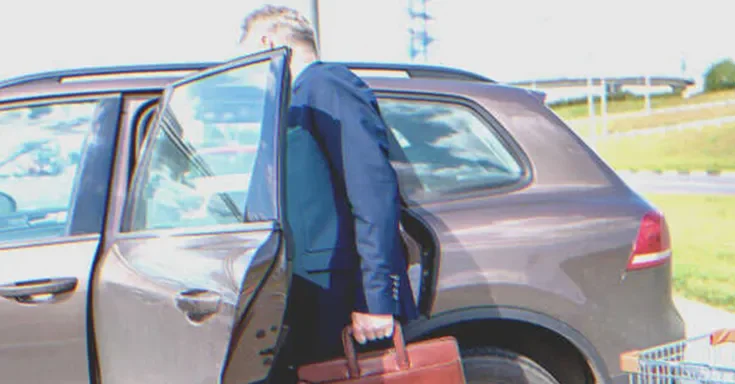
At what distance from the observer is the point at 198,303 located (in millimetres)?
2174

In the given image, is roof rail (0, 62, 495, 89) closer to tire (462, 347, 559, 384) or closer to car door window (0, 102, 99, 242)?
car door window (0, 102, 99, 242)

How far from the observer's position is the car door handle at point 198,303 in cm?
215

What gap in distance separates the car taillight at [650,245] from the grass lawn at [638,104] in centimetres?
8518

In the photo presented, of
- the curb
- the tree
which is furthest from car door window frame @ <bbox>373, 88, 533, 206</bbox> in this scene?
the tree

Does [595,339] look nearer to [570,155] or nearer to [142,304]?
[570,155]

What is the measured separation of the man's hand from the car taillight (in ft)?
3.47

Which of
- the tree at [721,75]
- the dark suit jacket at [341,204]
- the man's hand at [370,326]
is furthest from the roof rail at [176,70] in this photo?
the tree at [721,75]

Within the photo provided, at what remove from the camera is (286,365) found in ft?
8.25

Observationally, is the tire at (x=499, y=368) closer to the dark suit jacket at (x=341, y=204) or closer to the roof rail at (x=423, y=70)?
the dark suit jacket at (x=341, y=204)

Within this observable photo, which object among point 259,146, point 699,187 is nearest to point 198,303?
point 259,146

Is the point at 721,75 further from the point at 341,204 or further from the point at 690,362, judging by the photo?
the point at 341,204

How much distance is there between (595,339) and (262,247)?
1386 mm

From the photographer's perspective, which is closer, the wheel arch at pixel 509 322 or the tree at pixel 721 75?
the wheel arch at pixel 509 322

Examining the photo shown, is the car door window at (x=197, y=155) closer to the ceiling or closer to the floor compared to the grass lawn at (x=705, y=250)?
closer to the ceiling
